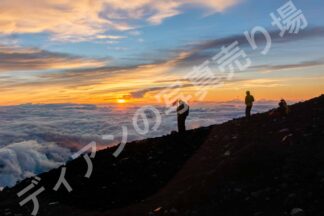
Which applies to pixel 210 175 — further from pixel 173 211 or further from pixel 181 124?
pixel 181 124

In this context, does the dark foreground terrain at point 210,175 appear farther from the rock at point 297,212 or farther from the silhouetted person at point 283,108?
the silhouetted person at point 283,108

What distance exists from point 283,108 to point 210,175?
41.1 ft

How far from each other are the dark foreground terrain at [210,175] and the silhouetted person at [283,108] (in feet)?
1.83

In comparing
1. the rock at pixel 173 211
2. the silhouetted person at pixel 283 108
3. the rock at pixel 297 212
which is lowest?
the rock at pixel 173 211

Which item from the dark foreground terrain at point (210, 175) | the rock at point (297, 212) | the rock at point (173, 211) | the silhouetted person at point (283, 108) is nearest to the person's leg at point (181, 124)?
the dark foreground terrain at point (210, 175)

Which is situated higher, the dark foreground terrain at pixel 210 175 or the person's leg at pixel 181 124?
the person's leg at pixel 181 124

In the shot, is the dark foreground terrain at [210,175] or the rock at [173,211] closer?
the dark foreground terrain at [210,175]

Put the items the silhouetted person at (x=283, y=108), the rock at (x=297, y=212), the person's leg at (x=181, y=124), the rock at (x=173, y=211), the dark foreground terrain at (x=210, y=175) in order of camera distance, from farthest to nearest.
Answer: the person's leg at (x=181, y=124) < the silhouetted person at (x=283, y=108) < the rock at (x=173, y=211) < the dark foreground terrain at (x=210, y=175) < the rock at (x=297, y=212)

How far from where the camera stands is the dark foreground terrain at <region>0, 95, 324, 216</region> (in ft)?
57.6

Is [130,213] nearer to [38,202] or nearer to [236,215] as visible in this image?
[236,215]

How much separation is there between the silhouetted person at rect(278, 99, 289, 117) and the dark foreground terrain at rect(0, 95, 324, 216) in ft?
1.83

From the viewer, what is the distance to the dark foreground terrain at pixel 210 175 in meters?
17.6

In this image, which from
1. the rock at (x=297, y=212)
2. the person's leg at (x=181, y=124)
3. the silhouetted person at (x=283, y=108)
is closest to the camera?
the rock at (x=297, y=212)

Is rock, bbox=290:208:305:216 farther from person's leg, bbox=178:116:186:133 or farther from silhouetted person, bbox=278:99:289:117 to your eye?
person's leg, bbox=178:116:186:133
